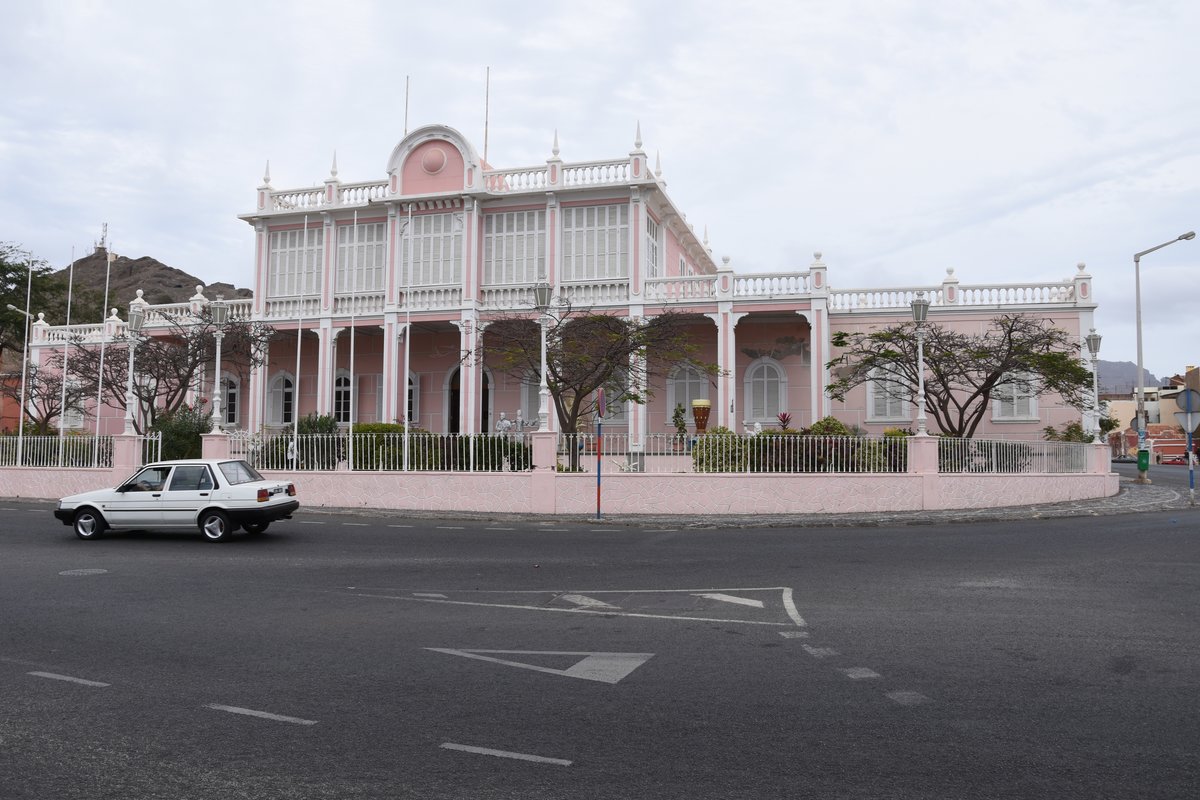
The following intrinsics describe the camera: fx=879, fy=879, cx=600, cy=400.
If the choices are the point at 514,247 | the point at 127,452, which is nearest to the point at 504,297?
the point at 514,247

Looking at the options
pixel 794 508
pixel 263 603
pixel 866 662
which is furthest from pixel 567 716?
pixel 794 508

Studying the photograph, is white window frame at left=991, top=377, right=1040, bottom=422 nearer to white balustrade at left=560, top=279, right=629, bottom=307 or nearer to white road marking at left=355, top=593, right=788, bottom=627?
white balustrade at left=560, top=279, right=629, bottom=307

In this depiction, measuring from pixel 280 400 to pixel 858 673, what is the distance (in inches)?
1192

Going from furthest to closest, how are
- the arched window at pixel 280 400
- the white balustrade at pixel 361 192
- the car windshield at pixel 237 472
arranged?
1. the arched window at pixel 280 400
2. the white balustrade at pixel 361 192
3. the car windshield at pixel 237 472

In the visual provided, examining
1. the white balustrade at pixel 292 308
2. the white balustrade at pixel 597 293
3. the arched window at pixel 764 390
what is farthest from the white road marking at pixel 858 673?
the white balustrade at pixel 292 308

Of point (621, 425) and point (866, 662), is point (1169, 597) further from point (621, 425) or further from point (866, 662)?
→ point (621, 425)

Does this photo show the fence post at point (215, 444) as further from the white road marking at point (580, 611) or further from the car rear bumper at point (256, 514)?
the white road marking at point (580, 611)

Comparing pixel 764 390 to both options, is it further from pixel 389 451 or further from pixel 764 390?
pixel 389 451

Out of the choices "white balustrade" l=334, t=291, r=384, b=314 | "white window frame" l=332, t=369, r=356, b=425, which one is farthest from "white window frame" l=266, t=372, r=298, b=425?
"white balustrade" l=334, t=291, r=384, b=314

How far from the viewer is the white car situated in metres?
13.7

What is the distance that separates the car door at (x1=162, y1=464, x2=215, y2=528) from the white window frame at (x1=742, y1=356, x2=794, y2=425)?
1854 cm

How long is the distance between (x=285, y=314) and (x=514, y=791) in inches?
1162

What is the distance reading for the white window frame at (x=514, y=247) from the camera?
95.7 feet

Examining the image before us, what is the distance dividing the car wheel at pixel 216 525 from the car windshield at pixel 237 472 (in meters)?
0.56
